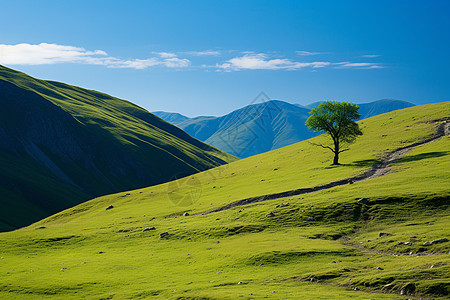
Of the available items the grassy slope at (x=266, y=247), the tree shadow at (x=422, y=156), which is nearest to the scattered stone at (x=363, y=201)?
the grassy slope at (x=266, y=247)

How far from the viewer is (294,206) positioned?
44.2 meters

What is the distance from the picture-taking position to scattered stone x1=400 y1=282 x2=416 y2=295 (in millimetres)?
20172

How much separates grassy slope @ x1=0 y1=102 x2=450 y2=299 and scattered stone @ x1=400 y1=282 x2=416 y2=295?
11.2 inches

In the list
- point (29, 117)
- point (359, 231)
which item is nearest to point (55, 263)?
point (359, 231)

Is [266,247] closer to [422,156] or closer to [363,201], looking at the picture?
[363,201]

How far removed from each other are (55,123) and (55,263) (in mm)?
179651

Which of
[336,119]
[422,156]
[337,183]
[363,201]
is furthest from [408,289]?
[336,119]

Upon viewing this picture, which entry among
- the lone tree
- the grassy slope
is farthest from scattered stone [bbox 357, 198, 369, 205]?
the lone tree

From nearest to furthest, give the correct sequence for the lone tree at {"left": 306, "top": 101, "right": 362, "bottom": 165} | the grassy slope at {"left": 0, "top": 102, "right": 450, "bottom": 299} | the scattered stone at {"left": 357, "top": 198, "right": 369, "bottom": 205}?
the grassy slope at {"left": 0, "top": 102, "right": 450, "bottom": 299} → the scattered stone at {"left": 357, "top": 198, "right": 369, "bottom": 205} → the lone tree at {"left": 306, "top": 101, "right": 362, "bottom": 165}

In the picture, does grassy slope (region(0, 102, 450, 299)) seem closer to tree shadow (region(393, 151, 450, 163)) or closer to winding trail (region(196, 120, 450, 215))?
tree shadow (region(393, 151, 450, 163))

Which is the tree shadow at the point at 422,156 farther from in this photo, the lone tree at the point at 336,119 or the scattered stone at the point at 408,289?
the scattered stone at the point at 408,289

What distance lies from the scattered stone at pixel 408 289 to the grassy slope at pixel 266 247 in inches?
11.2

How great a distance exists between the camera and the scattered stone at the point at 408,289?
66.2ft

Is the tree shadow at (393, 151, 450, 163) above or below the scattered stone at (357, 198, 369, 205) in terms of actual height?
above
